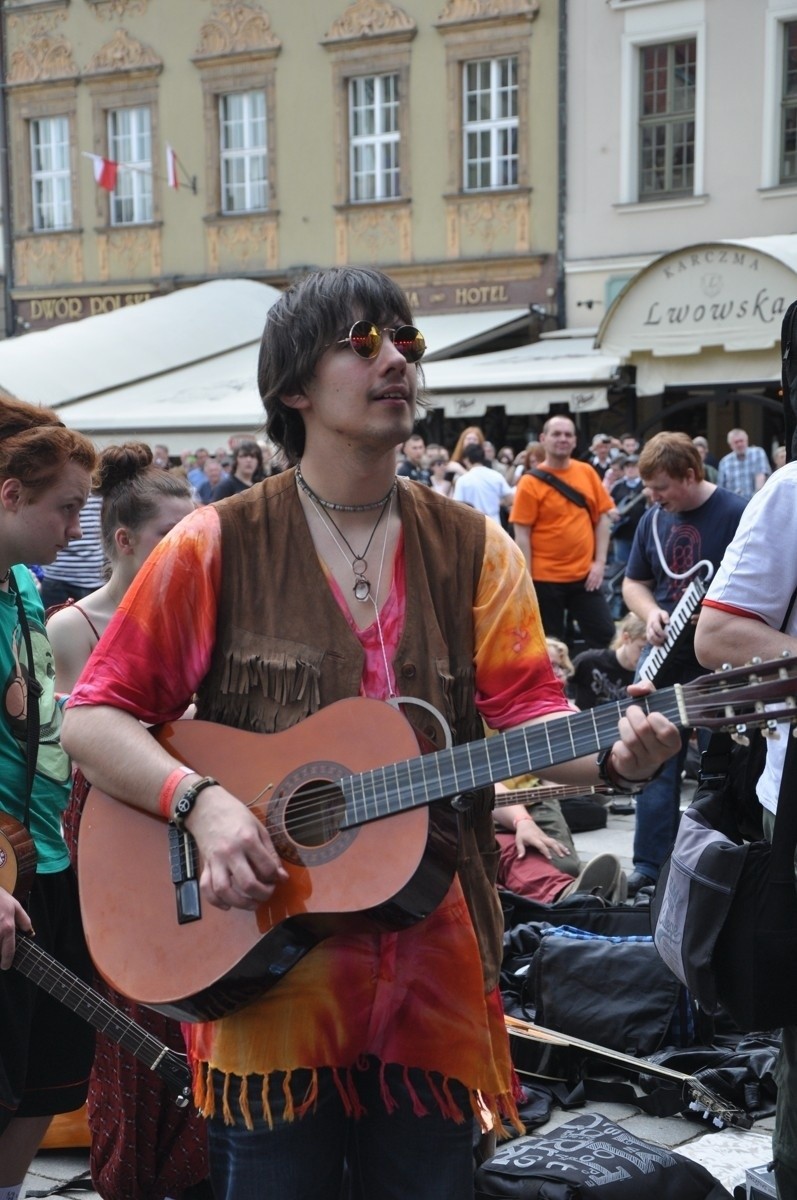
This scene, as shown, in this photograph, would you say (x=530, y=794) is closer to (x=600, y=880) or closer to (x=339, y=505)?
(x=600, y=880)

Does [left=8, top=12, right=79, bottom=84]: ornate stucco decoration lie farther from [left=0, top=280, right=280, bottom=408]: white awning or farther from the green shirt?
the green shirt

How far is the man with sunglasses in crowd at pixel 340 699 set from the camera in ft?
6.88

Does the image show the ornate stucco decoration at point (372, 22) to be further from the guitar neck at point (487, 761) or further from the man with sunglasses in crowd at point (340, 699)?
the guitar neck at point (487, 761)

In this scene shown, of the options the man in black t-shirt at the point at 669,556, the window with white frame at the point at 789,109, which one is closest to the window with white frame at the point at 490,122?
the window with white frame at the point at 789,109

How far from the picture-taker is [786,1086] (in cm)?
250

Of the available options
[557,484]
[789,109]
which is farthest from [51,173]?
[557,484]

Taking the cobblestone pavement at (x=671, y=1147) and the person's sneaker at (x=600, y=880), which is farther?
the person's sneaker at (x=600, y=880)

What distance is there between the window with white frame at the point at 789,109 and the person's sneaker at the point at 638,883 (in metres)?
15.3

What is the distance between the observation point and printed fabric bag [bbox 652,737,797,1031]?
2391 millimetres

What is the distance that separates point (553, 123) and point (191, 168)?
6.53m

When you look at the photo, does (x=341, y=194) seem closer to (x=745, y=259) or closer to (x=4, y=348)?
(x=4, y=348)

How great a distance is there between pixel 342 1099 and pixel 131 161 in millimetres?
24442

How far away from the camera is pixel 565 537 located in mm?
8906

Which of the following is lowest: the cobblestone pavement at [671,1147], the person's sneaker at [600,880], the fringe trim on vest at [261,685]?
the cobblestone pavement at [671,1147]
